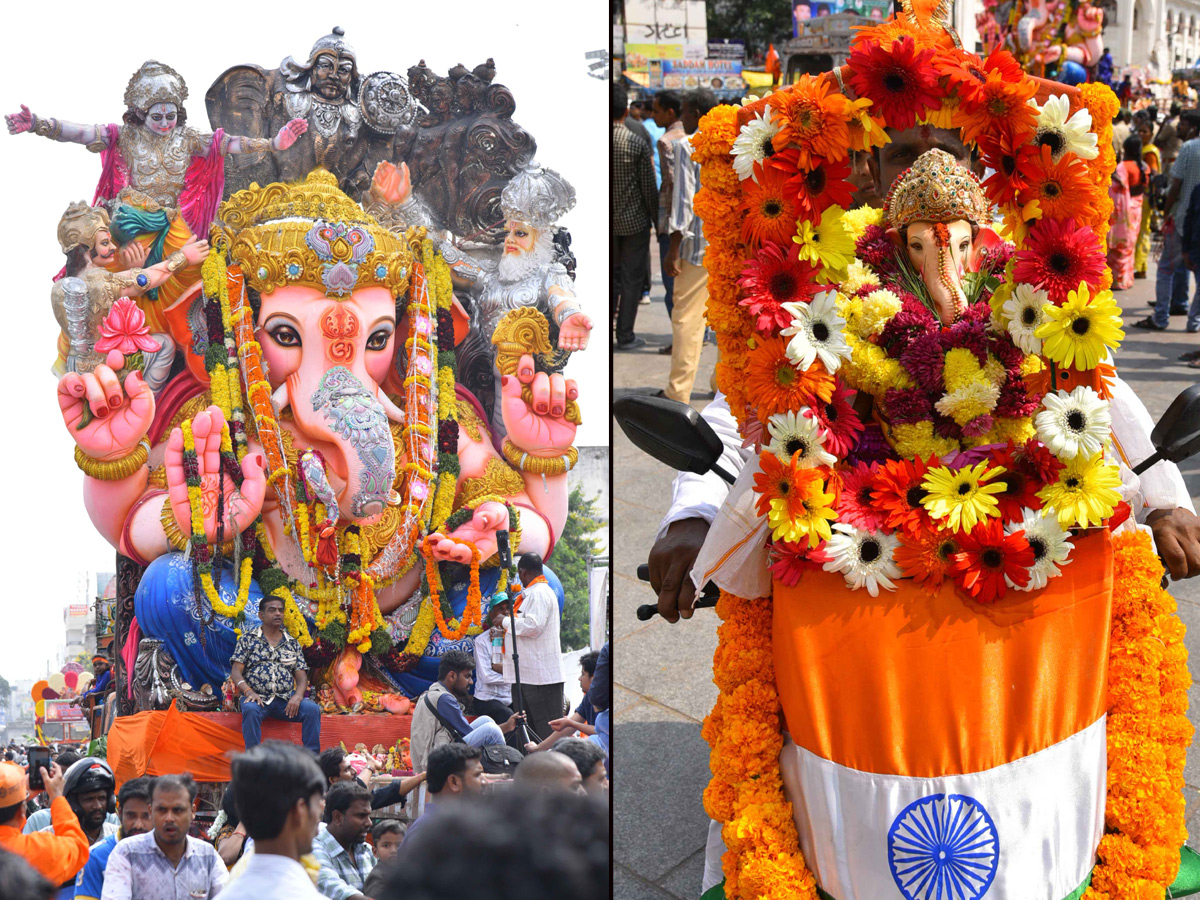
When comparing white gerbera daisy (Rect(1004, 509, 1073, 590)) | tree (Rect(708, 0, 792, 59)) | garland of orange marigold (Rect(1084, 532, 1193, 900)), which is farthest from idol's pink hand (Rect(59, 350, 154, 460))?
tree (Rect(708, 0, 792, 59))

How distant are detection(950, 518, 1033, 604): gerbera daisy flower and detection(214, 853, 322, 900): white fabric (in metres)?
1.54

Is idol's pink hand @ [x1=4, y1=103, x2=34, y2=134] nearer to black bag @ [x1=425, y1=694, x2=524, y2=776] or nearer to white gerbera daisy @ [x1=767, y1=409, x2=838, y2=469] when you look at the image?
black bag @ [x1=425, y1=694, x2=524, y2=776]

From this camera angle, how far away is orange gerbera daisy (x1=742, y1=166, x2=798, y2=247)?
216cm

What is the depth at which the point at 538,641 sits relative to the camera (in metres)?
2.54

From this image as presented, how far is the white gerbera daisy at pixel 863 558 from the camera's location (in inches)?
78.5

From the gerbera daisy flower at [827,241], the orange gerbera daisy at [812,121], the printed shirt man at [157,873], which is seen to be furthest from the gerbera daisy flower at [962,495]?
the printed shirt man at [157,873]

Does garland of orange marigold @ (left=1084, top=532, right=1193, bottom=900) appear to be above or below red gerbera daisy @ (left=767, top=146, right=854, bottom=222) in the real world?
below

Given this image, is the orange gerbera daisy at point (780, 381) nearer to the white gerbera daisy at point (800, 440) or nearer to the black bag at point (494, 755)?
the white gerbera daisy at point (800, 440)

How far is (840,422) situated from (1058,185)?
2.10ft

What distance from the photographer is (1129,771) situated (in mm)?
2166

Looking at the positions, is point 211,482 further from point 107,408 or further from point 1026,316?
point 1026,316

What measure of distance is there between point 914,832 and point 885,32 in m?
1.61

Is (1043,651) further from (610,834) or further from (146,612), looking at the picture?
(146,612)

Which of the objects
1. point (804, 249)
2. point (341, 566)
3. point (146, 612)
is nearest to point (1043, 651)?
point (804, 249)
